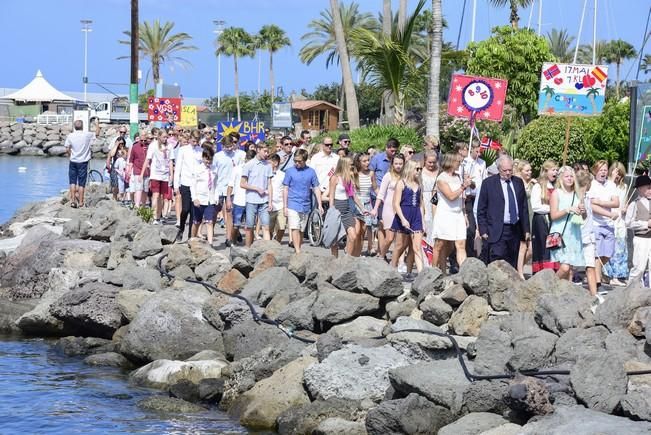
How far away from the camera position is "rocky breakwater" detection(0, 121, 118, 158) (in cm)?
7500

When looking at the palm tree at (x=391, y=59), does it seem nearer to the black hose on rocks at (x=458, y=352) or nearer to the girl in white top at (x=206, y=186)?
the girl in white top at (x=206, y=186)

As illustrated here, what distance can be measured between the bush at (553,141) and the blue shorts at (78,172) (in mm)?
9815

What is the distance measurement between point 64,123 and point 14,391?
2680 inches

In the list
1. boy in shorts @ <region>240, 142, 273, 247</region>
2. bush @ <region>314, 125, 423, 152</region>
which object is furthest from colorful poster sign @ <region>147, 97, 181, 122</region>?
boy in shorts @ <region>240, 142, 273, 247</region>

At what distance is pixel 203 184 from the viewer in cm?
1791

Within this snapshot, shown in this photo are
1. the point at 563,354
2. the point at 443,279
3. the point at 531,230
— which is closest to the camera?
the point at 563,354

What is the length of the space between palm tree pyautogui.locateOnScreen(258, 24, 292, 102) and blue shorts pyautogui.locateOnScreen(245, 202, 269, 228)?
243 ft

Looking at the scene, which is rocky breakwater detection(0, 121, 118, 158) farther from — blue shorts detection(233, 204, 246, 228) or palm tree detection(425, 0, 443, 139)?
blue shorts detection(233, 204, 246, 228)

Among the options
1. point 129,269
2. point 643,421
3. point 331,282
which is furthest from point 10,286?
point 643,421

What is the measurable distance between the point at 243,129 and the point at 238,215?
11.6 m

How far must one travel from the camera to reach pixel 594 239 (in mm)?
13438

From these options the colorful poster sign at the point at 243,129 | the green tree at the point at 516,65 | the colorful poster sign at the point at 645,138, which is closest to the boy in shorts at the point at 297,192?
the colorful poster sign at the point at 645,138

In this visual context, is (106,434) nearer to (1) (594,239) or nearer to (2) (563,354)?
(2) (563,354)

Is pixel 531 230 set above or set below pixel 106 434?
above
